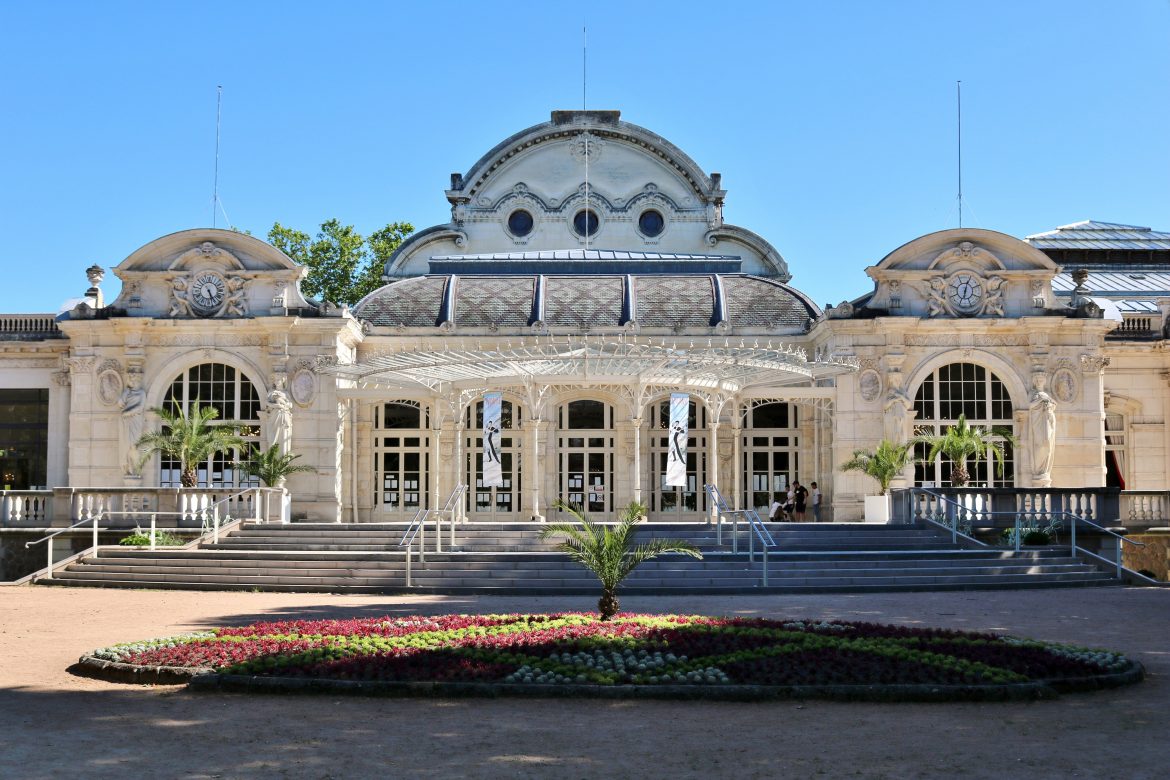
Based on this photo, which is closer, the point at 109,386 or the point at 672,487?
the point at 109,386

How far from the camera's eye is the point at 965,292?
3425 cm

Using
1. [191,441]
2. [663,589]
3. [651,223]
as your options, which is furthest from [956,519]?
[651,223]

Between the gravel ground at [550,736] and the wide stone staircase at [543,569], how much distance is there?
8.45m

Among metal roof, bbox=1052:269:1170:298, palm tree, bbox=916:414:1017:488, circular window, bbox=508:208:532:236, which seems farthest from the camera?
circular window, bbox=508:208:532:236

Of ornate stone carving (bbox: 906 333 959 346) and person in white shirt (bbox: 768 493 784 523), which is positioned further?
ornate stone carving (bbox: 906 333 959 346)

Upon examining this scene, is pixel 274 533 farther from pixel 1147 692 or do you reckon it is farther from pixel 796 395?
pixel 1147 692

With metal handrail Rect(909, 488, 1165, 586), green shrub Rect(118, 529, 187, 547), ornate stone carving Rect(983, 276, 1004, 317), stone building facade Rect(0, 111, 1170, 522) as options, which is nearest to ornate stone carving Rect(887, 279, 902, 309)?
stone building facade Rect(0, 111, 1170, 522)

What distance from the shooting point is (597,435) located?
35188mm

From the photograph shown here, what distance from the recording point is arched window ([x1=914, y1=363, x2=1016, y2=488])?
34.4 m

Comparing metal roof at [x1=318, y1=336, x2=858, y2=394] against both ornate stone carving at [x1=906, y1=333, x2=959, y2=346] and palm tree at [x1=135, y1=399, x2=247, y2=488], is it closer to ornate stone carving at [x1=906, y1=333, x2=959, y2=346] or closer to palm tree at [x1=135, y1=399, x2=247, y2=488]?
palm tree at [x1=135, y1=399, x2=247, y2=488]

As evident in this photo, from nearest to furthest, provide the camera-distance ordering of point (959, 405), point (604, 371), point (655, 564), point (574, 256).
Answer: point (655, 564) < point (604, 371) < point (959, 405) < point (574, 256)

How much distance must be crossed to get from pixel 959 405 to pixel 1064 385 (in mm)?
2723

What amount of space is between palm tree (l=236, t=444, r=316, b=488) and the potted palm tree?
1369cm

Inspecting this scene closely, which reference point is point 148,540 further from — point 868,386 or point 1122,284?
point 1122,284
